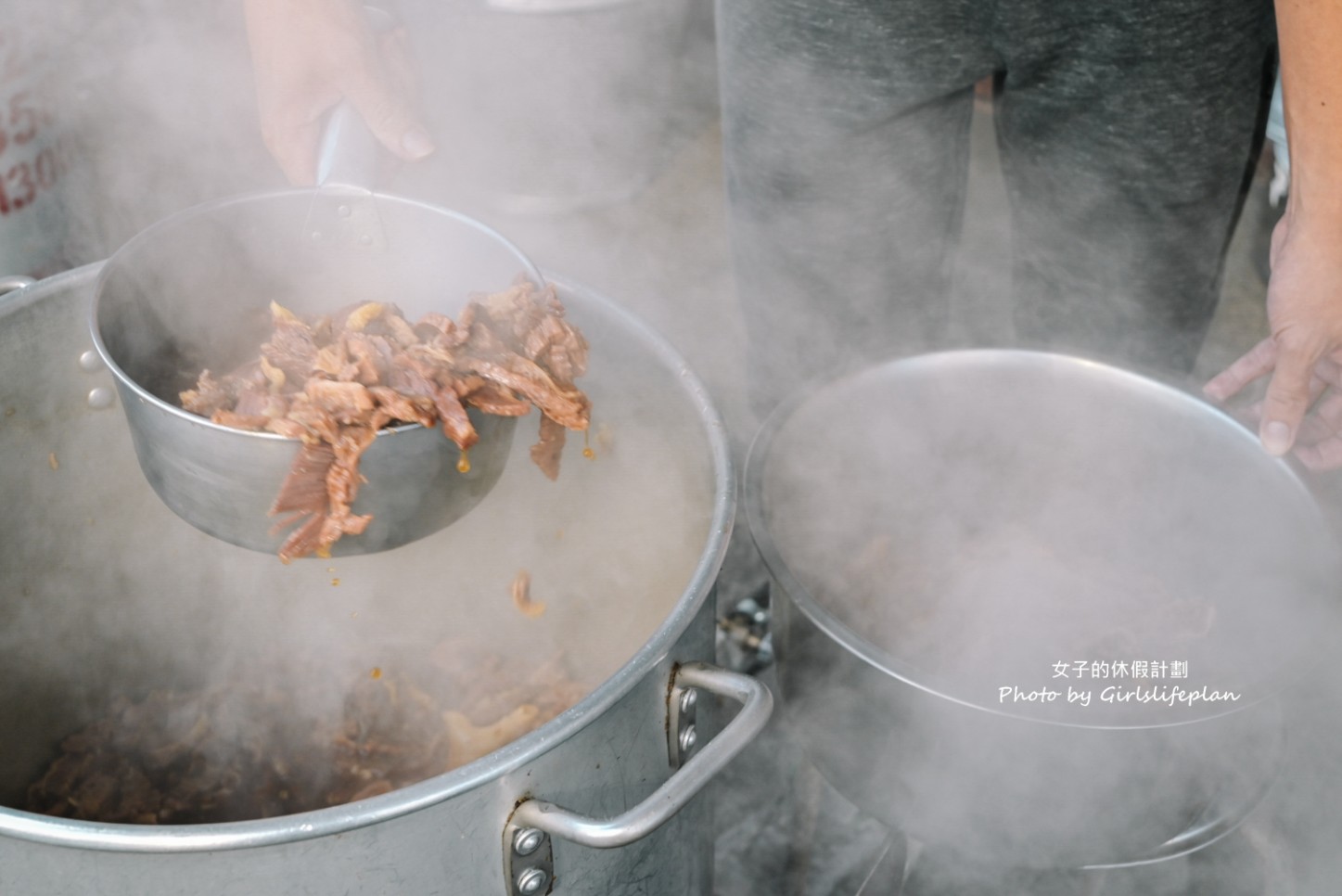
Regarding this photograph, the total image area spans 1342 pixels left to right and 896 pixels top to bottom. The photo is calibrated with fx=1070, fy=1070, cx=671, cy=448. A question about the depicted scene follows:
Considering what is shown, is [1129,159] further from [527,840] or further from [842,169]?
[527,840]

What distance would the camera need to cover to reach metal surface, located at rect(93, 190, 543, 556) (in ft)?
3.22

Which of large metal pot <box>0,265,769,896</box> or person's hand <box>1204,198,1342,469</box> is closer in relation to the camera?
large metal pot <box>0,265,769,896</box>

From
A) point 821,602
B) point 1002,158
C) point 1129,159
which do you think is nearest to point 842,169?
point 1002,158

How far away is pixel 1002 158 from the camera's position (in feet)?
5.81

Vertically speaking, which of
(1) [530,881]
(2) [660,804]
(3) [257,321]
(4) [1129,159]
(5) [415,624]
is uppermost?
(4) [1129,159]

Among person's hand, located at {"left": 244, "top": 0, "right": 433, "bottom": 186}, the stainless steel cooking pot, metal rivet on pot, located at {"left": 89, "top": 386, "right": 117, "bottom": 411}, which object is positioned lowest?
the stainless steel cooking pot

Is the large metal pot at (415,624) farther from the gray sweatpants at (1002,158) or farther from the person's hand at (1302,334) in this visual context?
the person's hand at (1302,334)

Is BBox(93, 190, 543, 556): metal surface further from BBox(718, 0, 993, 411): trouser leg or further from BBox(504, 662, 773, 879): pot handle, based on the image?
A: BBox(718, 0, 993, 411): trouser leg

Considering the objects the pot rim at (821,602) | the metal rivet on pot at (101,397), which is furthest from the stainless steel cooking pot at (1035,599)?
the metal rivet on pot at (101,397)

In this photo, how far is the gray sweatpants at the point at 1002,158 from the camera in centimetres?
151

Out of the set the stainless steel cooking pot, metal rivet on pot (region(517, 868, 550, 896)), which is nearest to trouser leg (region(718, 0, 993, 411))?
the stainless steel cooking pot

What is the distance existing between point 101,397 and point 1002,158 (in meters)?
1.40

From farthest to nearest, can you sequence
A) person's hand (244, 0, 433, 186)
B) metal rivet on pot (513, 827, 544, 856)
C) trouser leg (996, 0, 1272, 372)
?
trouser leg (996, 0, 1272, 372), person's hand (244, 0, 433, 186), metal rivet on pot (513, 827, 544, 856)

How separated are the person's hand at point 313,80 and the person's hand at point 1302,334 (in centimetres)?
102
